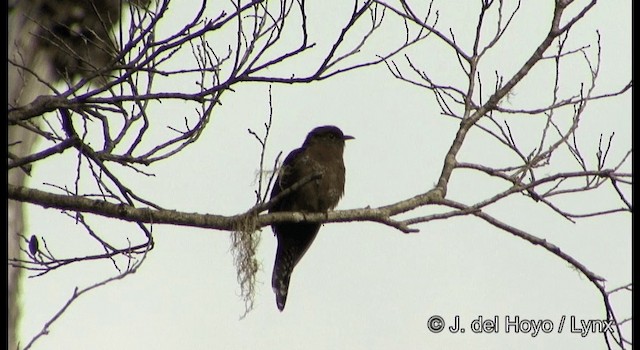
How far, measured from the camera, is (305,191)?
5875 mm

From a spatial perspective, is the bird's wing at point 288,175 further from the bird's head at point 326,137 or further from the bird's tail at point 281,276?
the bird's tail at point 281,276

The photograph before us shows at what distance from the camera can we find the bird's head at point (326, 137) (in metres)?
6.62

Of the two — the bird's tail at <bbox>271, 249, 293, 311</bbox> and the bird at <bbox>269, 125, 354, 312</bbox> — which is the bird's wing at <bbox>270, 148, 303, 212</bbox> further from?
the bird's tail at <bbox>271, 249, 293, 311</bbox>

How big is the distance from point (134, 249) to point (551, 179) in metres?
2.19

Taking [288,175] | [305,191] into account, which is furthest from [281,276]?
[305,191]

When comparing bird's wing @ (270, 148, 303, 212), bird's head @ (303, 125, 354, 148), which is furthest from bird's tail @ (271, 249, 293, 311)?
bird's head @ (303, 125, 354, 148)

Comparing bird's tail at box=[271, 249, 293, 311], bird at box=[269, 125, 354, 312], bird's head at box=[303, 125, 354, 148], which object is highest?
bird's head at box=[303, 125, 354, 148]

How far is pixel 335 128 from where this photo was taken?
6.77 meters

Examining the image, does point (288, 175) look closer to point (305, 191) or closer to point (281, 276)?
point (305, 191)

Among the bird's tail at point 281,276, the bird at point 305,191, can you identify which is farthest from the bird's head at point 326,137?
the bird's tail at point 281,276

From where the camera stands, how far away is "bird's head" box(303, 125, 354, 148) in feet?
21.7

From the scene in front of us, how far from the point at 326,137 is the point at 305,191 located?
909 millimetres

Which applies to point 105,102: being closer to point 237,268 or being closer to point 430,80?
point 237,268

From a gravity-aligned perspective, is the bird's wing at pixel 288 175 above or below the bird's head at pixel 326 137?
below
